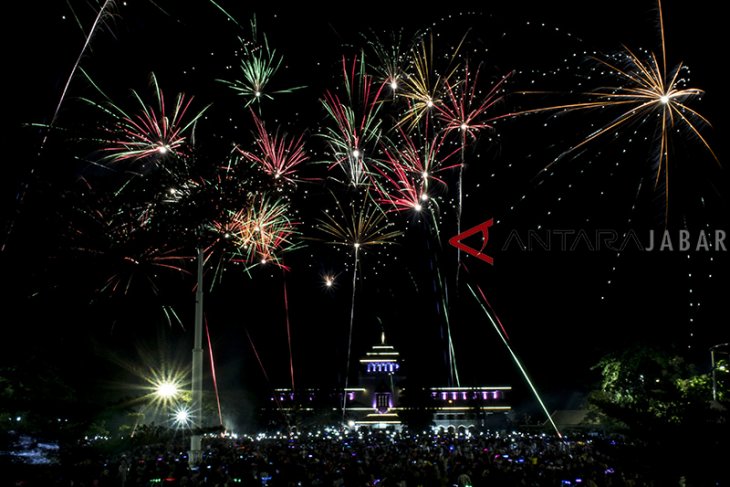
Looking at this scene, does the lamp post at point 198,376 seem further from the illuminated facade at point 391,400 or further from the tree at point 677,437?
the illuminated facade at point 391,400

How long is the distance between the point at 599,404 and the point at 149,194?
4964mm

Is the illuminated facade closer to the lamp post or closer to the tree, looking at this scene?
the lamp post

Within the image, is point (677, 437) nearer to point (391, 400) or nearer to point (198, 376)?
point (198, 376)

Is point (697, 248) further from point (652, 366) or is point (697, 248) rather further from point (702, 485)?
point (702, 485)

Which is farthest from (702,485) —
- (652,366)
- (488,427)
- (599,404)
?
(488,427)

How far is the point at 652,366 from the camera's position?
98.8ft

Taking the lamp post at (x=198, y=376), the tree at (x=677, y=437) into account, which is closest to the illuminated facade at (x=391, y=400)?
the lamp post at (x=198, y=376)

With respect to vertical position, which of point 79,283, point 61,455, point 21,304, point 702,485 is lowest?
point 702,485

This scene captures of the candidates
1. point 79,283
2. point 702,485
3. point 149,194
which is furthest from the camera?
point 149,194

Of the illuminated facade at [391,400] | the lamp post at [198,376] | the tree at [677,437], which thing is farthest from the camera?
the illuminated facade at [391,400]

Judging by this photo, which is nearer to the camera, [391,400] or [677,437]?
[677,437]

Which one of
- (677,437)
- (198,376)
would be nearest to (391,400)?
(198,376)

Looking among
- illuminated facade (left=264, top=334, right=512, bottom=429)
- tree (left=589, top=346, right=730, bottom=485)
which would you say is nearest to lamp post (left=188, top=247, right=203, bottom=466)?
tree (left=589, top=346, right=730, bottom=485)

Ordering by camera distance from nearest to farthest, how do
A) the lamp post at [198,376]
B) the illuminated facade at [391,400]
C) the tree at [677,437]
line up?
the tree at [677,437] < the lamp post at [198,376] < the illuminated facade at [391,400]
